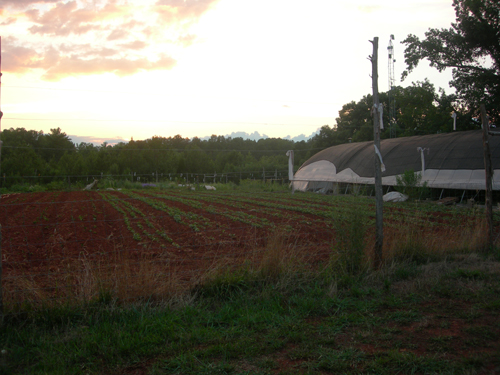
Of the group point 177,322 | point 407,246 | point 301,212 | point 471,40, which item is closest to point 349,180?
point 301,212

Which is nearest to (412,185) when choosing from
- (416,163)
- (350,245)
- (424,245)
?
(416,163)

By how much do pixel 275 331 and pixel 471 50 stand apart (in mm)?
28313

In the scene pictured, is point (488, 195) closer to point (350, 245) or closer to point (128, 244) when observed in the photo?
point (350, 245)

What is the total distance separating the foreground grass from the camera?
3064mm

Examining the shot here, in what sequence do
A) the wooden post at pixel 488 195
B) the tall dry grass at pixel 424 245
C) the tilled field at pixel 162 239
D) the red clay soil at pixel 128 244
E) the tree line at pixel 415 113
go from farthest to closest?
the tree line at pixel 415 113, the wooden post at pixel 488 195, the tall dry grass at pixel 424 245, the tilled field at pixel 162 239, the red clay soil at pixel 128 244

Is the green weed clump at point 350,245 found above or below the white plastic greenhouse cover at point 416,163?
below

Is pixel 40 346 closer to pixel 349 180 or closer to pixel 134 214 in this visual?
pixel 134 214

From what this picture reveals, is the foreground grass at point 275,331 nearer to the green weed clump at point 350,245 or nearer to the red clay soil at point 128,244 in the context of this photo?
the green weed clump at point 350,245

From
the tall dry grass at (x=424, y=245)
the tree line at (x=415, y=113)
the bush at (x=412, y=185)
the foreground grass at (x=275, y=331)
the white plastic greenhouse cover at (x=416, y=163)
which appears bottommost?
the foreground grass at (x=275, y=331)

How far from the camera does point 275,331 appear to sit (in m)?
3.67

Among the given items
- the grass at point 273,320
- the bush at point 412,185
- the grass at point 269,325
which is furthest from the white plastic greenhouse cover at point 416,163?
the grass at point 269,325

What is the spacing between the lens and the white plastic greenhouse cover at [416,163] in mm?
17453

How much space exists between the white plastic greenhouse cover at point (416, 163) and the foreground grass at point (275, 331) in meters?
10.5

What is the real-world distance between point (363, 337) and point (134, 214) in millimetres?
12681
